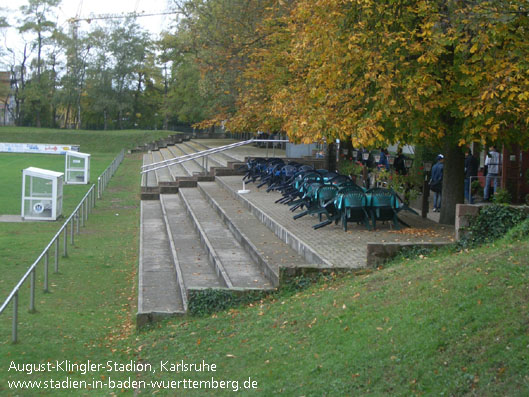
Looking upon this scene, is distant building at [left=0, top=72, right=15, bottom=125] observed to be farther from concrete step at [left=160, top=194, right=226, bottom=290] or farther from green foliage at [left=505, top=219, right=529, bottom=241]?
green foliage at [left=505, top=219, right=529, bottom=241]

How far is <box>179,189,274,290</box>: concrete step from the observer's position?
1192 centimetres

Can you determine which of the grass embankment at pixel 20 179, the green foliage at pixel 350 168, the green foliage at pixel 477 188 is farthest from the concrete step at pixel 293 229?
the grass embankment at pixel 20 179

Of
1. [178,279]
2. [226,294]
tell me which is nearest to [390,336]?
[226,294]

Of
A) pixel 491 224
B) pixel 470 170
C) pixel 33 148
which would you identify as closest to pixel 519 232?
pixel 491 224

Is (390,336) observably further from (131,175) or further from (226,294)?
(131,175)

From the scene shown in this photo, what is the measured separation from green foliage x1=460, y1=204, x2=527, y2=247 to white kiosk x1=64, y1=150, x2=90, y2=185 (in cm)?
2974

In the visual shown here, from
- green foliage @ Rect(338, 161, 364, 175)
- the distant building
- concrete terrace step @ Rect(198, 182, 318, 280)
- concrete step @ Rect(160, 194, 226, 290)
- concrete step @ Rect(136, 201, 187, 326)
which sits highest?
the distant building

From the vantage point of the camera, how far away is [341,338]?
7.86 metres

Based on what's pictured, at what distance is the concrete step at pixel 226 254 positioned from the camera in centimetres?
1192

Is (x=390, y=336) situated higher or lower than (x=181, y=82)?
lower

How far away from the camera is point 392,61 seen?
13516mm

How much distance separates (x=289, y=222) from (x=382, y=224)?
6.75ft

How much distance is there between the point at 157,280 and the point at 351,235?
3867mm

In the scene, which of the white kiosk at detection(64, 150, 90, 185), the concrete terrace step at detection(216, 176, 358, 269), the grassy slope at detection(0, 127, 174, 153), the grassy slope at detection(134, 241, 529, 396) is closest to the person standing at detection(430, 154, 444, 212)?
Result: the concrete terrace step at detection(216, 176, 358, 269)
